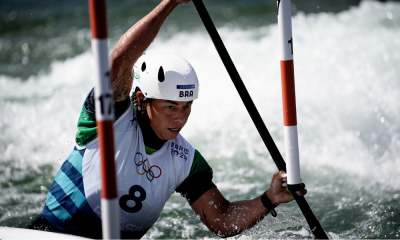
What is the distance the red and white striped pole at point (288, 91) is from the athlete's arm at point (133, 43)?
0.56 meters

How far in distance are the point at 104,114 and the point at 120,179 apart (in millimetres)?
1121

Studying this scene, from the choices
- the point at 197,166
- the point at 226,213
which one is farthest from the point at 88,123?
the point at 226,213

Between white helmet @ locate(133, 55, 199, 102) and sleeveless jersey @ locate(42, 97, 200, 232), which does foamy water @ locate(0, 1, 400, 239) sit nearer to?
sleeveless jersey @ locate(42, 97, 200, 232)

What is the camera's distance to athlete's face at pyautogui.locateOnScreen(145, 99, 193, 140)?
2785 mm

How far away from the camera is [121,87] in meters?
2.57

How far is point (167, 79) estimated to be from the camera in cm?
277

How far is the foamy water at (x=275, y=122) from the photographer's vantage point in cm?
477

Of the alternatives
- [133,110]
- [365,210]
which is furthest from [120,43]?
[365,210]

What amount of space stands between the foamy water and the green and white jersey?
2.47 feet

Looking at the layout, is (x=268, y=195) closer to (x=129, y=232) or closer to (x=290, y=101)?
(x=290, y=101)

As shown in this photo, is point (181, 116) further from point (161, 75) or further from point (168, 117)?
point (161, 75)

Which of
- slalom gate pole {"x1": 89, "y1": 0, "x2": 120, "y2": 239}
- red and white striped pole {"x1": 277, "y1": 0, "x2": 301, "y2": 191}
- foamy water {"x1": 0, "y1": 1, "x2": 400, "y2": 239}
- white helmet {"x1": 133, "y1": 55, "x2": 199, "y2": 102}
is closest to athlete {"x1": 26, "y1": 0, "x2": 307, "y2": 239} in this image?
white helmet {"x1": 133, "y1": 55, "x2": 199, "y2": 102}

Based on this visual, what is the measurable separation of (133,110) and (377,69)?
583cm

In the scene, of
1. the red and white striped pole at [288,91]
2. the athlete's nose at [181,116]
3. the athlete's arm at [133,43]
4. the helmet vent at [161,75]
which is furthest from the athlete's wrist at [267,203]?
the athlete's arm at [133,43]
